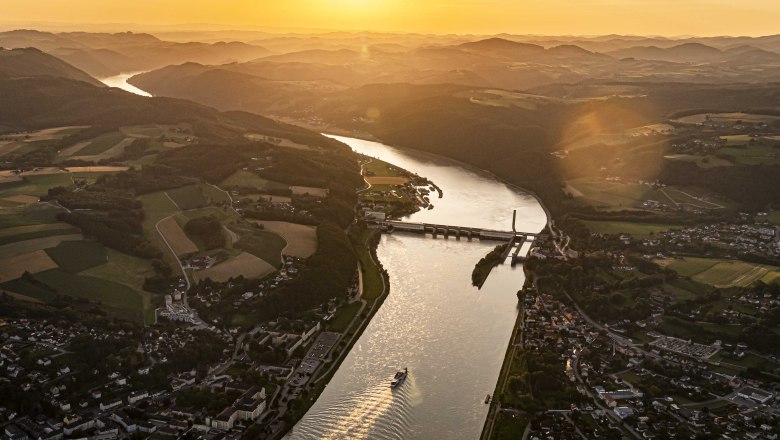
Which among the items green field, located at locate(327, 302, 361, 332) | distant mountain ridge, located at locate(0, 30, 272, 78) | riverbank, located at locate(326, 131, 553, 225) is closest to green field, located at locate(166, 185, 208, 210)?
green field, located at locate(327, 302, 361, 332)

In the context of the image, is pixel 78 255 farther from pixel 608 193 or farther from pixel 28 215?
pixel 608 193

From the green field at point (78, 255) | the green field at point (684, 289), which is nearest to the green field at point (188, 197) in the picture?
the green field at point (78, 255)

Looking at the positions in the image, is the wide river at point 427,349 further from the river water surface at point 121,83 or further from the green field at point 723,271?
the river water surface at point 121,83

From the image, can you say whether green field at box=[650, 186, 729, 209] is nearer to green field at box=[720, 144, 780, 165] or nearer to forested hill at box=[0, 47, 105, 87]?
green field at box=[720, 144, 780, 165]

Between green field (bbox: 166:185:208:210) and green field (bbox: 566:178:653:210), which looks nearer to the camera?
green field (bbox: 166:185:208:210)

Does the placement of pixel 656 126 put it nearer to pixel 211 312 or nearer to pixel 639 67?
pixel 211 312
